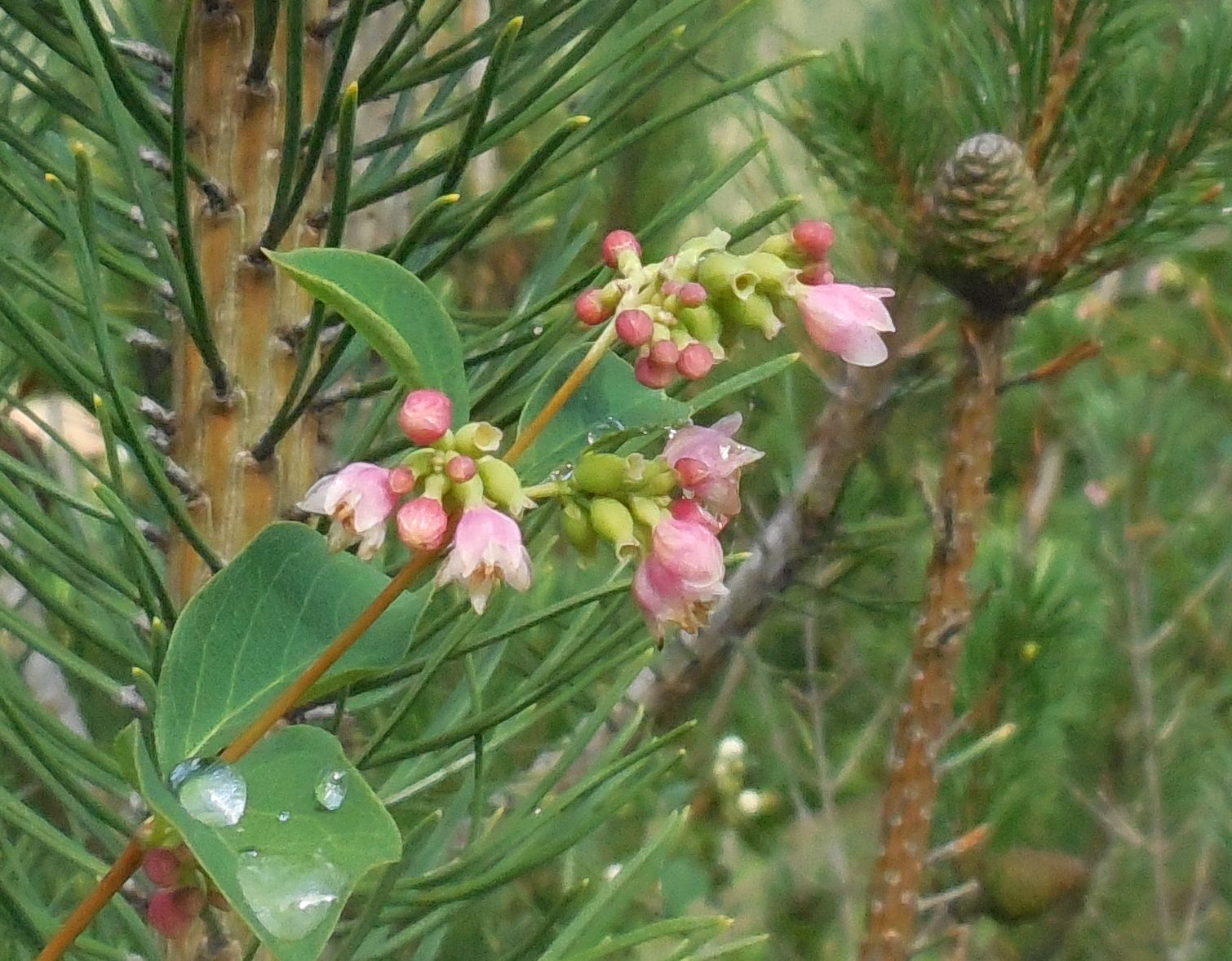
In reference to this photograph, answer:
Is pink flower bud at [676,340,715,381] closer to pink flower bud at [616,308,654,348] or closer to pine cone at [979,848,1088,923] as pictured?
pink flower bud at [616,308,654,348]

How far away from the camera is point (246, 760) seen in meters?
0.22

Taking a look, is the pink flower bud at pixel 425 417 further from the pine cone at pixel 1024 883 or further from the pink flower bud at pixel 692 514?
the pine cone at pixel 1024 883

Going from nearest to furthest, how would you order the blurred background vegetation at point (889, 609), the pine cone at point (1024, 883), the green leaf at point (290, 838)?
1. the green leaf at point (290, 838)
2. the blurred background vegetation at point (889, 609)
3. the pine cone at point (1024, 883)

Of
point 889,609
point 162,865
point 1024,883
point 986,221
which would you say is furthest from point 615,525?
point 1024,883

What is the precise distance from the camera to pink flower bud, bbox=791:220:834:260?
234 millimetres

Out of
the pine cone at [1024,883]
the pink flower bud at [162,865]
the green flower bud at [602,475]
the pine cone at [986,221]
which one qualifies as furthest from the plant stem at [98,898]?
the pine cone at [1024,883]

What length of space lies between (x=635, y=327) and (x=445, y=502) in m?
0.05

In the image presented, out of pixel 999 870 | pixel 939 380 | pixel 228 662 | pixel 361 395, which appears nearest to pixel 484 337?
pixel 361 395

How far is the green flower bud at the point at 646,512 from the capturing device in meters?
0.23

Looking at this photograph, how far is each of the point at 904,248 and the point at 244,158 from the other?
31 centimetres

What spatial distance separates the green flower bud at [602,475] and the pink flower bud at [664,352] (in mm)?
21

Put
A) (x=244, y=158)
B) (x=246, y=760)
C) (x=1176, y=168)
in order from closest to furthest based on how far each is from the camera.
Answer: (x=246, y=760)
(x=244, y=158)
(x=1176, y=168)

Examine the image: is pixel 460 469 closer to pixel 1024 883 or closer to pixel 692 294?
pixel 692 294

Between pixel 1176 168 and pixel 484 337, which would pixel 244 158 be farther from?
pixel 1176 168
